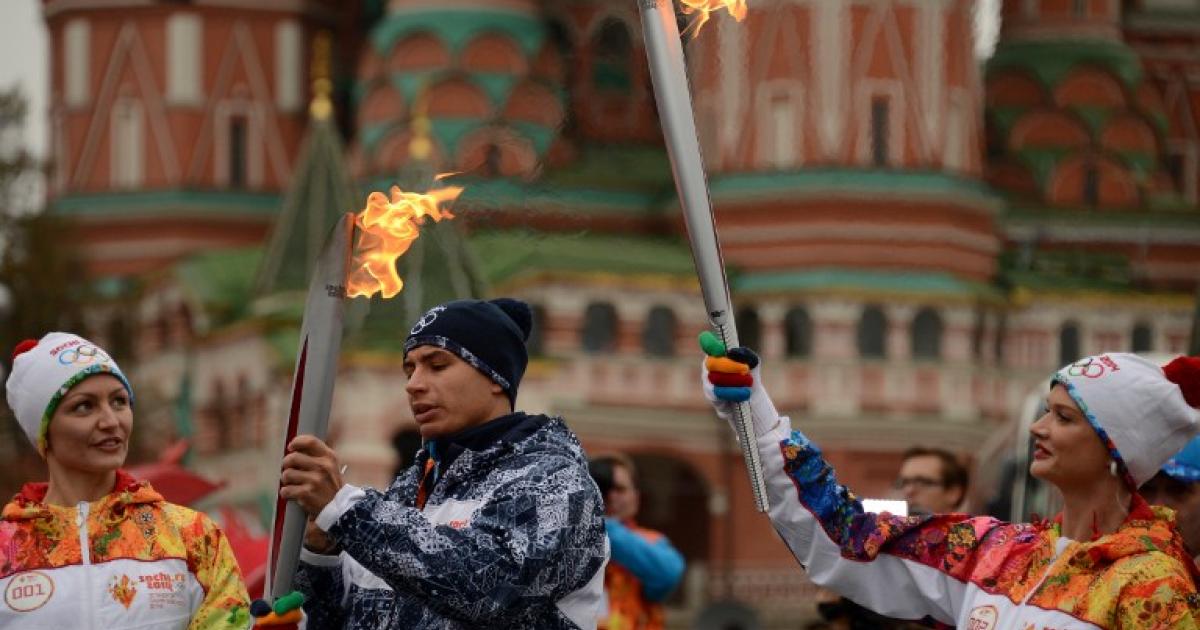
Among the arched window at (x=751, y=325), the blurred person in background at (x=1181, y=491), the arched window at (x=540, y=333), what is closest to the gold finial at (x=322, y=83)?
the arched window at (x=540, y=333)

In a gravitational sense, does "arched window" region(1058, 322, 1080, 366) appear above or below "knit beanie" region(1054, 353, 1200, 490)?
below

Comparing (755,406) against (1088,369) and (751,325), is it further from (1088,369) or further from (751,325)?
(751,325)

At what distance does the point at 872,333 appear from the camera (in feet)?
132

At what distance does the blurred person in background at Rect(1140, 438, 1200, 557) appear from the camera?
650cm

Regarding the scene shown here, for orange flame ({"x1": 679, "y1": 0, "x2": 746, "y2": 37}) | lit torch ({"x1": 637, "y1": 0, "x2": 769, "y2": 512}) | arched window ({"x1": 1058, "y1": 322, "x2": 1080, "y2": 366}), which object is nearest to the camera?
lit torch ({"x1": 637, "y1": 0, "x2": 769, "y2": 512})

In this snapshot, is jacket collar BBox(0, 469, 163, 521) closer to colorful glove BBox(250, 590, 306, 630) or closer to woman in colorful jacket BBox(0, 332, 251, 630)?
woman in colorful jacket BBox(0, 332, 251, 630)

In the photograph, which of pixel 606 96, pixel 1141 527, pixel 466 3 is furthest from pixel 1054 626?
pixel 466 3

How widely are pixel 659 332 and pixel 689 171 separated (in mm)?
34266

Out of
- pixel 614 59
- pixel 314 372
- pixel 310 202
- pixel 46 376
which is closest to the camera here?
pixel 314 372

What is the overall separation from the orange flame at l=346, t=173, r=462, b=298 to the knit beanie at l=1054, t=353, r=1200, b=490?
1173mm

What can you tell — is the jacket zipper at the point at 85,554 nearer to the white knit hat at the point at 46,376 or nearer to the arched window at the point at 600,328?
the white knit hat at the point at 46,376

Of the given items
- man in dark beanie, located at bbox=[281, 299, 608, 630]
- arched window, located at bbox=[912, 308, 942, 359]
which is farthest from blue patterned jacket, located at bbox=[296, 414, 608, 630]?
arched window, located at bbox=[912, 308, 942, 359]

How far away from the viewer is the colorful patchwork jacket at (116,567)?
5.81 metres

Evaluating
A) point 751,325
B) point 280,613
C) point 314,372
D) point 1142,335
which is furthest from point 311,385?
point 1142,335
